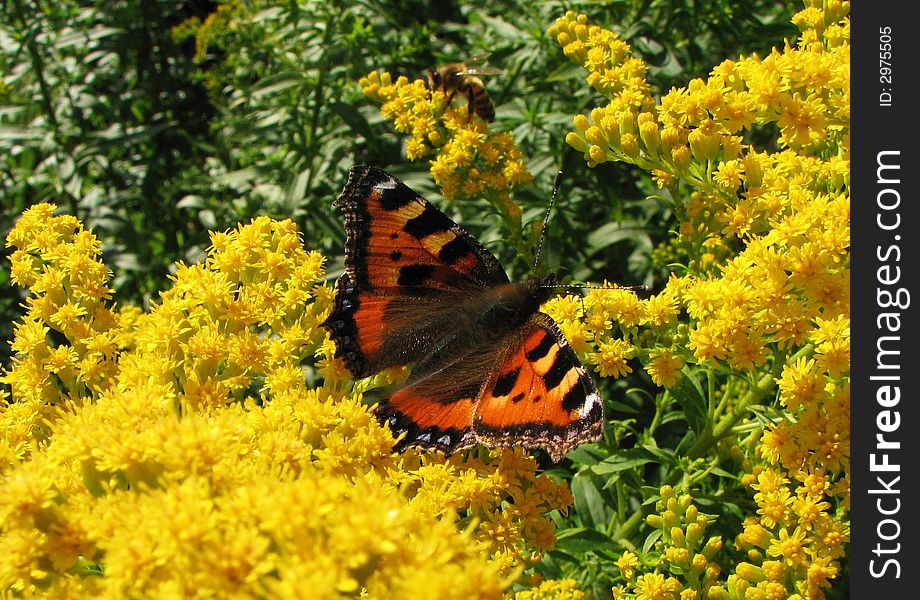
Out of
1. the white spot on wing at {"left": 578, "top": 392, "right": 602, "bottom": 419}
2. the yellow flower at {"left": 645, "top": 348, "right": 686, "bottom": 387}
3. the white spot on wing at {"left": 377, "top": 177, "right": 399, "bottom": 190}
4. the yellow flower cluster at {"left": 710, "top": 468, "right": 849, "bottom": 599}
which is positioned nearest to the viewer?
the white spot on wing at {"left": 578, "top": 392, "right": 602, "bottom": 419}

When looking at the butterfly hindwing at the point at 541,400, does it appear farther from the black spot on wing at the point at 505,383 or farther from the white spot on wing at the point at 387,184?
the white spot on wing at the point at 387,184

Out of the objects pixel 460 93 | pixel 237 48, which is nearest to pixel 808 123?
pixel 460 93

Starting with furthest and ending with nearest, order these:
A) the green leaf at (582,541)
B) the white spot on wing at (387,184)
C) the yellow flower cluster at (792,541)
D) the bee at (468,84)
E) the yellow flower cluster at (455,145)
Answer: the bee at (468,84)
the yellow flower cluster at (455,145)
the white spot on wing at (387,184)
the green leaf at (582,541)
the yellow flower cluster at (792,541)

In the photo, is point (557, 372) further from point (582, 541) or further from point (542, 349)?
point (582, 541)

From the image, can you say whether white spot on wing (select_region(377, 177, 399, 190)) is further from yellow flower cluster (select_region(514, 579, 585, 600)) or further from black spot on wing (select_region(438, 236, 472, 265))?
yellow flower cluster (select_region(514, 579, 585, 600))

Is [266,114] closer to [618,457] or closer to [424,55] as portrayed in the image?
[424,55]

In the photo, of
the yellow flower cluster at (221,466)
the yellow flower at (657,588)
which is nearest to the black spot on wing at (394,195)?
the yellow flower cluster at (221,466)

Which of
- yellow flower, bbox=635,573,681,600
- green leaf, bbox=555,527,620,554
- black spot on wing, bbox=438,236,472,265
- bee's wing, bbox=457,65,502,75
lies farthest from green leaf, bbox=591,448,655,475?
bee's wing, bbox=457,65,502,75
